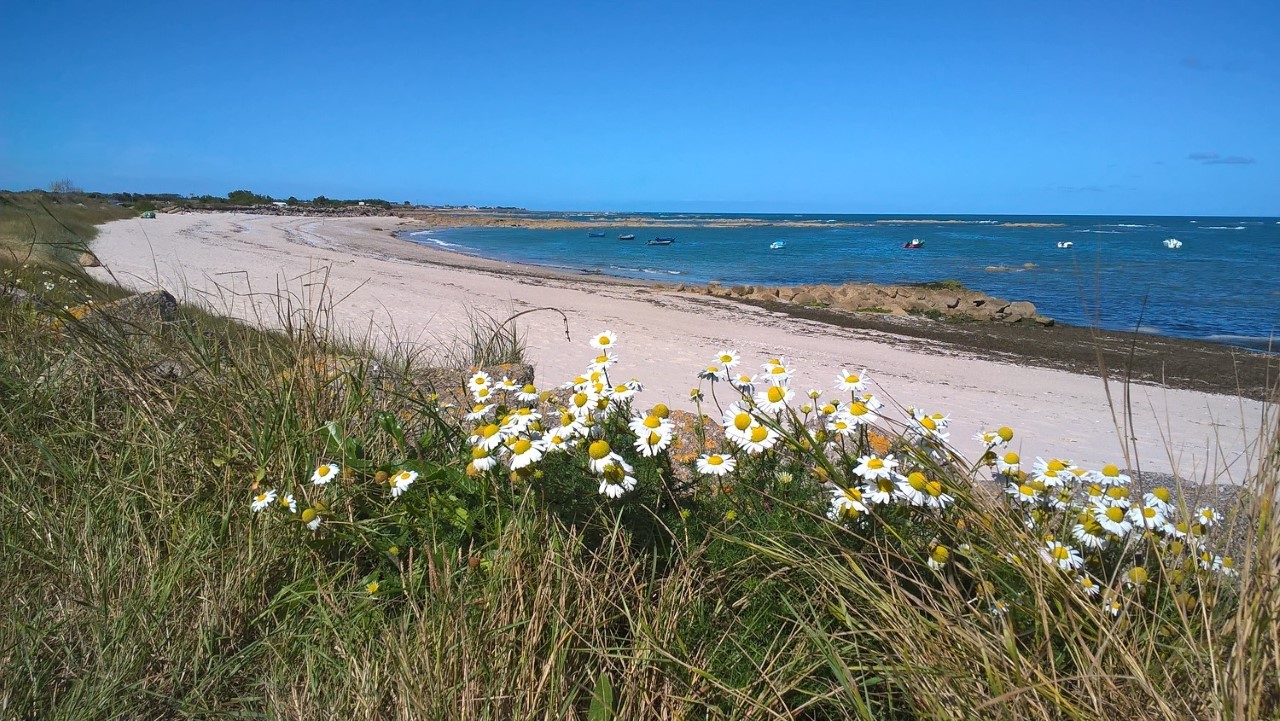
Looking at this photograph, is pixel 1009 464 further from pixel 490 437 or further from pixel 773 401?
pixel 490 437

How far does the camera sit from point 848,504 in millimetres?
1924

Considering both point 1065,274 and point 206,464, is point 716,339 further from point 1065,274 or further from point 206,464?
point 1065,274

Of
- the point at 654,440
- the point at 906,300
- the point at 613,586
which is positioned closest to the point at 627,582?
the point at 613,586

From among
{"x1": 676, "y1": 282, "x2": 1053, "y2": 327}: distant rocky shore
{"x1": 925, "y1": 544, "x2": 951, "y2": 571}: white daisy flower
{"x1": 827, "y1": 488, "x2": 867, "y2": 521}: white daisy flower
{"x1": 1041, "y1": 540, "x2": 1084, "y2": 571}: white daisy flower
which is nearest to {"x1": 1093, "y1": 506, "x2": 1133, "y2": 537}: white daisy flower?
{"x1": 1041, "y1": 540, "x2": 1084, "y2": 571}: white daisy flower

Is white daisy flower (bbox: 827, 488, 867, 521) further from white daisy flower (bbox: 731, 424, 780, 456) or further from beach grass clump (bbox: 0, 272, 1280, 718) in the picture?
white daisy flower (bbox: 731, 424, 780, 456)

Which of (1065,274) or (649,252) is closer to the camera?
(1065,274)

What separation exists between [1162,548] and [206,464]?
3.31m

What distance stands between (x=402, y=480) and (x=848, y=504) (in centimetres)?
134

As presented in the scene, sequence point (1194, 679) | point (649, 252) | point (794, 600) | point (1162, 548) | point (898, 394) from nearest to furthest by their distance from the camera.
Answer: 1. point (1194, 679)
2. point (1162, 548)
3. point (794, 600)
4. point (898, 394)
5. point (649, 252)

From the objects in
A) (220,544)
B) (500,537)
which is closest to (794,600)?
(500,537)

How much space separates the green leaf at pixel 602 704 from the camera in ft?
5.81

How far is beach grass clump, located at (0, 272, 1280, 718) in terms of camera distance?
5.67 ft

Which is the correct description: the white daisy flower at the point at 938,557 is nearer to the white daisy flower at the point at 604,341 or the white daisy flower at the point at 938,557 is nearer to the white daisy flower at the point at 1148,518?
the white daisy flower at the point at 1148,518

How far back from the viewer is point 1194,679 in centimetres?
155
